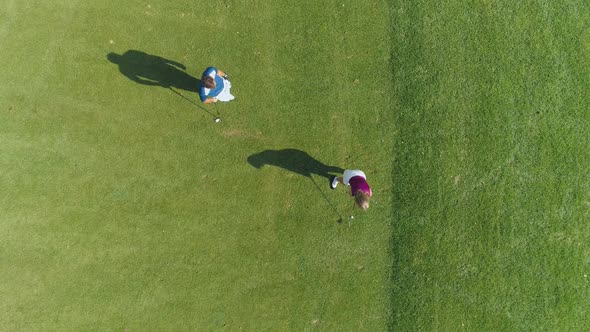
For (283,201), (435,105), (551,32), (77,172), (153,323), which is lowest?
(153,323)

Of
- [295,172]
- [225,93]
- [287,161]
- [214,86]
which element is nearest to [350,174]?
[295,172]

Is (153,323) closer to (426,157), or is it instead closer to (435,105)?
(426,157)

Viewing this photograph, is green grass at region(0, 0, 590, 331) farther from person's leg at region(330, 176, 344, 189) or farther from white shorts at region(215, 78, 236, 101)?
white shorts at region(215, 78, 236, 101)

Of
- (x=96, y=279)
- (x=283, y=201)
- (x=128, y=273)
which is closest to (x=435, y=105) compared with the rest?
(x=283, y=201)

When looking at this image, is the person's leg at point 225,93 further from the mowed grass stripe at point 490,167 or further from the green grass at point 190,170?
the mowed grass stripe at point 490,167

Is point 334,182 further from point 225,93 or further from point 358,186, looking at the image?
point 225,93

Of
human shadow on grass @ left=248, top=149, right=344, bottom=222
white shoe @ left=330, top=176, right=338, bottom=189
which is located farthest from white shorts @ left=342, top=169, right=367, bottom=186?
human shadow on grass @ left=248, top=149, right=344, bottom=222
